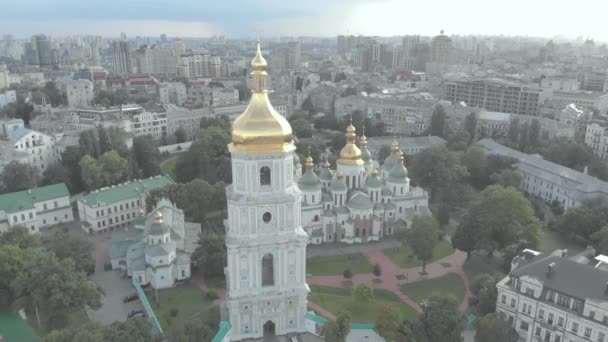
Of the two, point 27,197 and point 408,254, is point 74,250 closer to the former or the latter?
point 27,197

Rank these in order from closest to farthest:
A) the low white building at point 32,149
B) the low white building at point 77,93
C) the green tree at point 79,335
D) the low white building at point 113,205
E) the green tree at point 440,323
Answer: the green tree at point 79,335 → the green tree at point 440,323 → the low white building at point 113,205 → the low white building at point 32,149 → the low white building at point 77,93

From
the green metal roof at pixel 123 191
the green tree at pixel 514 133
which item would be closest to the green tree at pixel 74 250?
the green metal roof at pixel 123 191

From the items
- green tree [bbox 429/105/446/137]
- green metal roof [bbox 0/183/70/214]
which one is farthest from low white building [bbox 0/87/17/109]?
green tree [bbox 429/105/446/137]

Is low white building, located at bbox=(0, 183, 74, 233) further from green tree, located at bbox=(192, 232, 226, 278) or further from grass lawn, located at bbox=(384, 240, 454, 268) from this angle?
grass lawn, located at bbox=(384, 240, 454, 268)

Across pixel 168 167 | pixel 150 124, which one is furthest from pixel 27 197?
pixel 150 124

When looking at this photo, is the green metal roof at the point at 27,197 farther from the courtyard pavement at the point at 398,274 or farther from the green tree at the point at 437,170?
the green tree at the point at 437,170
